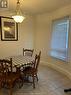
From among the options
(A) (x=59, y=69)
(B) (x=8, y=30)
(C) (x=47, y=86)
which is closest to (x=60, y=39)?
(A) (x=59, y=69)

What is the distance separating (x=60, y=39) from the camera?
490 cm

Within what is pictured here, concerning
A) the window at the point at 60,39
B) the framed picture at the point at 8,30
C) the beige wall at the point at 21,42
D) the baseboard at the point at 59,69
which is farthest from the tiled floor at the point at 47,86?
the framed picture at the point at 8,30

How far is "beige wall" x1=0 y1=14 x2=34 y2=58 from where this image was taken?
5687 mm

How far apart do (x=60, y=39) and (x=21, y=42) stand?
1.97 metres

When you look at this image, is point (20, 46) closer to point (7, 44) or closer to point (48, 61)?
point (7, 44)

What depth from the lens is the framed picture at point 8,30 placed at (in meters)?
5.55

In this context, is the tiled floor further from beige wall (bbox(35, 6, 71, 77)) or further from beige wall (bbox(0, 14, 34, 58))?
beige wall (bbox(0, 14, 34, 58))

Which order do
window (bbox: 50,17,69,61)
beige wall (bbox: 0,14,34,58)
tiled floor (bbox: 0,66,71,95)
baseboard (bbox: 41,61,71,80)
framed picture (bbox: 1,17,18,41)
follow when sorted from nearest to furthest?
tiled floor (bbox: 0,66,71,95) < baseboard (bbox: 41,61,71,80) < window (bbox: 50,17,69,61) < framed picture (bbox: 1,17,18,41) < beige wall (bbox: 0,14,34,58)

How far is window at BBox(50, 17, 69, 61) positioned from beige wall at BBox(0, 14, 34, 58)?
132 cm

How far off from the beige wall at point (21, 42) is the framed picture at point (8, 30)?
0.56 ft

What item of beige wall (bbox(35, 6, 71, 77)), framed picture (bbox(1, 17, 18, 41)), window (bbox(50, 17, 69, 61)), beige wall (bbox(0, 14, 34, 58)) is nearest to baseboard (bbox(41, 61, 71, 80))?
beige wall (bbox(35, 6, 71, 77))

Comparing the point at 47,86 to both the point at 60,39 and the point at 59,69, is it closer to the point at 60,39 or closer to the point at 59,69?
the point at 59,69

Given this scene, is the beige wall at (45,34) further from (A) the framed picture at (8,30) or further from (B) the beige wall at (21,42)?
(A) the framed picture at (8,30)

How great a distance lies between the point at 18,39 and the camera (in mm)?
5980
